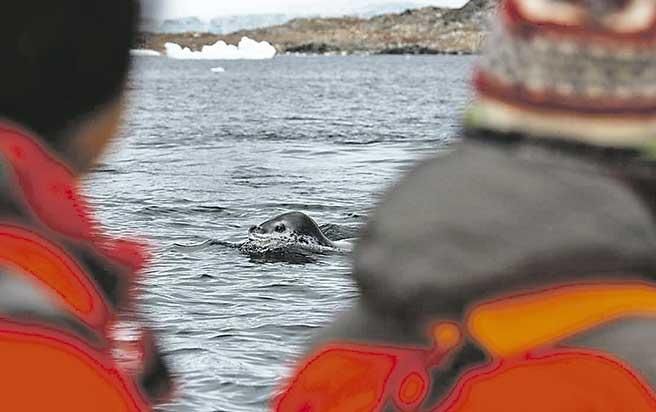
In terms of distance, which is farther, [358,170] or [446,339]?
[358,170]

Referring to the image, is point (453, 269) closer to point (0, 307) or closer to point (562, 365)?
Result: point (562, 365)

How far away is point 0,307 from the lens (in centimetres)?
169

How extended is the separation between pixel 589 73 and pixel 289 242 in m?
19.0

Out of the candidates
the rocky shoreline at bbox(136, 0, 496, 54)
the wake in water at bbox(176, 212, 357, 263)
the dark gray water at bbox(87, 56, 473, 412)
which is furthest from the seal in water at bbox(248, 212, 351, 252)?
the rocky shoreline at bbox(136, 0, 496, 54)

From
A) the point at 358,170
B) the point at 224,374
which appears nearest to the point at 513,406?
the point at 224,374

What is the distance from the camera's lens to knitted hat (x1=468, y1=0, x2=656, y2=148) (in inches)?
58.4

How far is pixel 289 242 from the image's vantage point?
2045cm

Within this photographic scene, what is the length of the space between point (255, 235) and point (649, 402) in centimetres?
1957

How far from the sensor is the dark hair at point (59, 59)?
190 cm

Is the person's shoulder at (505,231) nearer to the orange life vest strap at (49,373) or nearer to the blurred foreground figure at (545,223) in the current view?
the blurred foreground figure at (545,223)

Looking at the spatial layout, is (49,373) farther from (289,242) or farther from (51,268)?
(289,242)

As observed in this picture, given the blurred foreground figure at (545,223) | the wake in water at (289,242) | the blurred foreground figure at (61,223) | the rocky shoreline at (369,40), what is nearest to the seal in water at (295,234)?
the wake in water at (289,242)

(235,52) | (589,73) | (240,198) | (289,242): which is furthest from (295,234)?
(235,52)

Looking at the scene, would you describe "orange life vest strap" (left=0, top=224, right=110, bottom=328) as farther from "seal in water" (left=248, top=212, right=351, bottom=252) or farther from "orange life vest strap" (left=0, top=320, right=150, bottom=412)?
"seal in water" (left=248, top=212, right=351, bottom=252)
